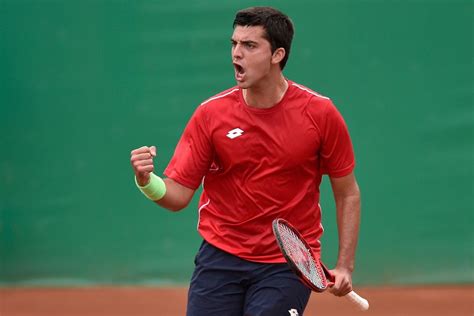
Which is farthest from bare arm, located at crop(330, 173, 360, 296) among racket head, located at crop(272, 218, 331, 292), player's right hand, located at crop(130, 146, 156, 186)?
player's right hand, located at crop(130, 146, 156, 186)

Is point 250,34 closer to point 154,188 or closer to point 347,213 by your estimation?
point 154,188

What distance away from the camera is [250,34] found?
4.09 meters

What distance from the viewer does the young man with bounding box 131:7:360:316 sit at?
13.3 ft

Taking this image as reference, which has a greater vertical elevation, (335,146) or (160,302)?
(335,146)

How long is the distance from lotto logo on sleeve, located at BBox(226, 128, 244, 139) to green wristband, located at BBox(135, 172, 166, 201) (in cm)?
35

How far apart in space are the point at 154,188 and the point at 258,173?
1.49 feet

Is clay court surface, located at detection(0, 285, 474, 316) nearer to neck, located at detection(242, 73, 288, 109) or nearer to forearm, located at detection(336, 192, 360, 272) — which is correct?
forearm, located at detection(336, 192, 360, 272)

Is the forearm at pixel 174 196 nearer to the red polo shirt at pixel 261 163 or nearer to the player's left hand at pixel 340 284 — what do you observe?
the red polo shirt at pixel 261 163

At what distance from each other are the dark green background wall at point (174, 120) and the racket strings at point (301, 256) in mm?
3118

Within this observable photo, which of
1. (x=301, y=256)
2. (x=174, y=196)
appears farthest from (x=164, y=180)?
(x=301, y=256)
